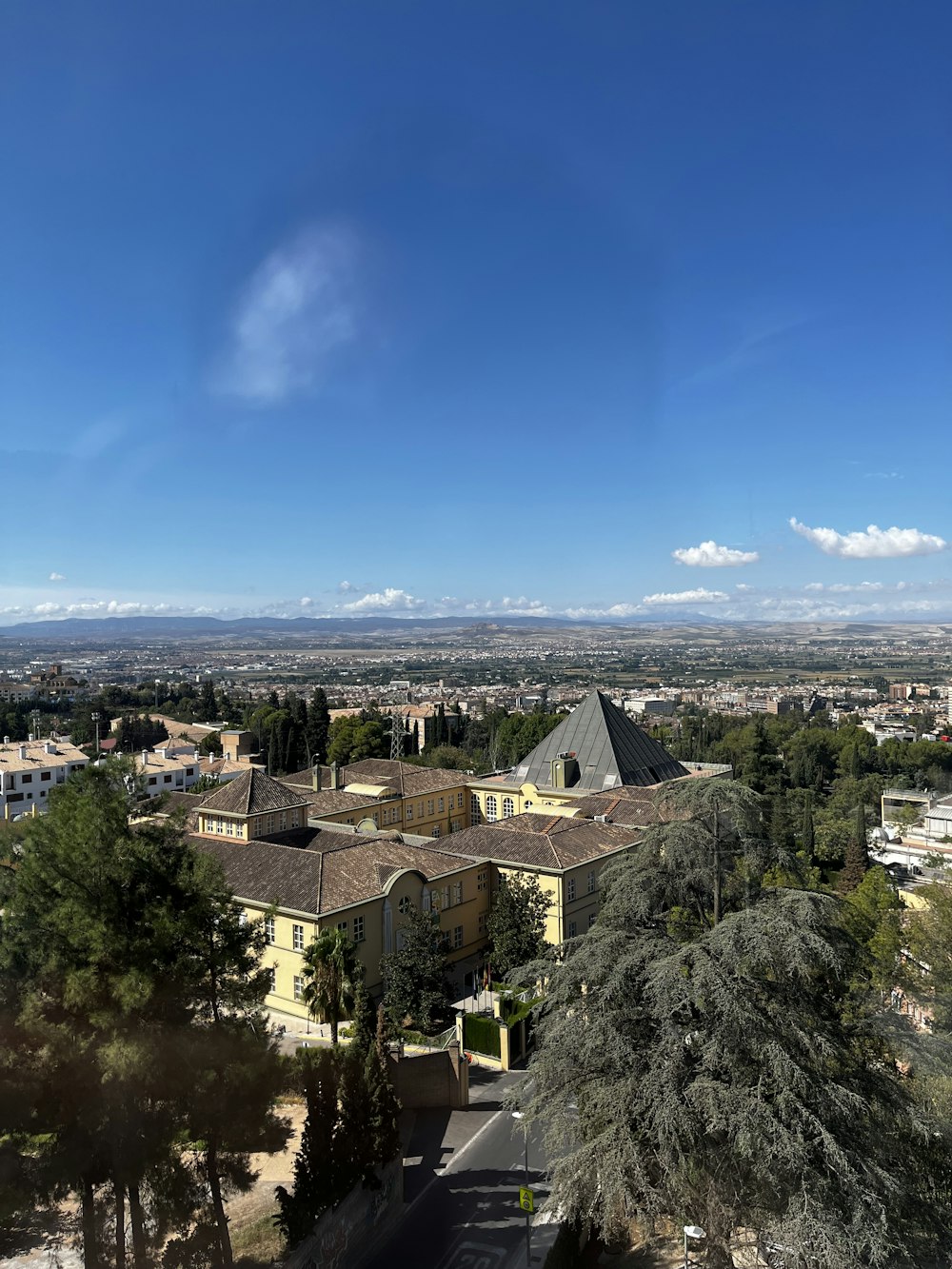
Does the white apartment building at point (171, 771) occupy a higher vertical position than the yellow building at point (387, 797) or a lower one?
lower

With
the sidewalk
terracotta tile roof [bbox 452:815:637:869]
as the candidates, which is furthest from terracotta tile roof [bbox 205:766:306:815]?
the sidewalk

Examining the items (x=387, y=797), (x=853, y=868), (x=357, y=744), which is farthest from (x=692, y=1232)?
(x=357, y=744)

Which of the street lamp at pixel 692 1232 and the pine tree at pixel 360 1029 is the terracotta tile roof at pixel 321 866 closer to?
the pine tree at pixel 360 1029

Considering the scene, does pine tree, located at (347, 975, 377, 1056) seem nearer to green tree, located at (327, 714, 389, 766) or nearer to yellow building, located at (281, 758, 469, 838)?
yellow building, located at (281, 758, 469, 838)

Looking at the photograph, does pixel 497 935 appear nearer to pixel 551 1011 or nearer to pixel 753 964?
pixel 551 1011

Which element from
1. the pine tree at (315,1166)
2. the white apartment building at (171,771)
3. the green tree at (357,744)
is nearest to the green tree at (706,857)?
the pine tree at (315,1166)

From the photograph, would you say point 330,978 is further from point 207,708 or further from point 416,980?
point 207,708

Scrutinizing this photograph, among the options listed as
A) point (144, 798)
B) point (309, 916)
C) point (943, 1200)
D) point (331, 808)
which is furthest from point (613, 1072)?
point (331, 808)
